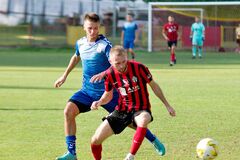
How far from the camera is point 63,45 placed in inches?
1767

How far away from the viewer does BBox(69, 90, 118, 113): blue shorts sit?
951 cm

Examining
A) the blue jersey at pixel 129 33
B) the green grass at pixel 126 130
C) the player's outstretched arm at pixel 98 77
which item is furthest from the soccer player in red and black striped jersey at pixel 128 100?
the blue jersey at pixel 129 33

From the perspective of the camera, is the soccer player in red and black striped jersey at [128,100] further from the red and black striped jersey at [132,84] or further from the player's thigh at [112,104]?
the player's thigh at [112,104]

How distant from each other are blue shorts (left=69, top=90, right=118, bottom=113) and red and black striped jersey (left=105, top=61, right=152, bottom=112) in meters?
0.77

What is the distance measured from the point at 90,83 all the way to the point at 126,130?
2.66m

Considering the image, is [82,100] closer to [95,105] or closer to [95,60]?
[95,60]

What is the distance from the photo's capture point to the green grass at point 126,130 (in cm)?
1003

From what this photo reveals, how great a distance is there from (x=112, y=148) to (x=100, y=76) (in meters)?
1.55

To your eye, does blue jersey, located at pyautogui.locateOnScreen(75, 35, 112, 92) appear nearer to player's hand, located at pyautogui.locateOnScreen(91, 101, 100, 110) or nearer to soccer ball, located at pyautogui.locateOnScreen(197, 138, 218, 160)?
player's hand, located at pyautogui.locateOnScreen(91, 101, 100, 110)

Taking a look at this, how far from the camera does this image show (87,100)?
954 cm

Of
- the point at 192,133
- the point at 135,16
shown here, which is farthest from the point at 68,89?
the point at 135,16

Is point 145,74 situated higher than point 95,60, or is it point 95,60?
point 95,60

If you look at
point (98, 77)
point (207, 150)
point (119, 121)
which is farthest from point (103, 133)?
point (207, 150)

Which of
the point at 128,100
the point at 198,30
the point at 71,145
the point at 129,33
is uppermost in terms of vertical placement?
the point at 198,30
